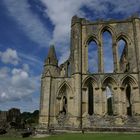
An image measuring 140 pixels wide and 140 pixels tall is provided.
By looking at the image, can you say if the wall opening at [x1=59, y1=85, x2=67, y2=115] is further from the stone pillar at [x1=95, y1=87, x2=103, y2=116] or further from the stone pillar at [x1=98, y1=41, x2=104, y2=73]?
the stone pillar at [x1=98, y1=41, x2=104, y2=73]

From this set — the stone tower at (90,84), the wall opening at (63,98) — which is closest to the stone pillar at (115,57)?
the stone tower at (90,84)

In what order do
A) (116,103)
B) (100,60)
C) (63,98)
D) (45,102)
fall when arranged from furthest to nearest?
(63,98) → (100,60) → (45,102) → (116,103)

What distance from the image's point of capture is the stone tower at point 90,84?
24.7 meters

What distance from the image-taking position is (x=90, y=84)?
1056 inches

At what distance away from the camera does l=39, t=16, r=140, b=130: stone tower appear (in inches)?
974

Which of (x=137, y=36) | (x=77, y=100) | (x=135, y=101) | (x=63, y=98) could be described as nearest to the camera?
(x=135, y=101)

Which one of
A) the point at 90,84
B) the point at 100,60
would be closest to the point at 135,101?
the point at 90,84

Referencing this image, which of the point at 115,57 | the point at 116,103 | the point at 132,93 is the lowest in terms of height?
the point at 116,103

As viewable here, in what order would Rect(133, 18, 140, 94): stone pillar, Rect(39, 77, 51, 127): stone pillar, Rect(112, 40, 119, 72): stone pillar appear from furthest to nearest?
Rect(112, 40, 119, 72): stone pillar
Rect(133, 18, 140, 94): stone pillar
Rect(39, 77, 51, 127): stone pillar

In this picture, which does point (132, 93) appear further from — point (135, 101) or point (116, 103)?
point (116, 103)

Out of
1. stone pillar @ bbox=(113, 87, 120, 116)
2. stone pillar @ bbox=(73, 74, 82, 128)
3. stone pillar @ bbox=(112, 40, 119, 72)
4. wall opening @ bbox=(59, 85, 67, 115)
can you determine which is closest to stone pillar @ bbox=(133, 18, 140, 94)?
stone pillar @ bbox=(112, 40, 119, 72)

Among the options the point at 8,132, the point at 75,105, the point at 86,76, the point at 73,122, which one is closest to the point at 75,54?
the point at 86,76

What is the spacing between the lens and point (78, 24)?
2791cm

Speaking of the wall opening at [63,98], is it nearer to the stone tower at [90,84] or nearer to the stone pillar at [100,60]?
the stone tower at [90,84]
